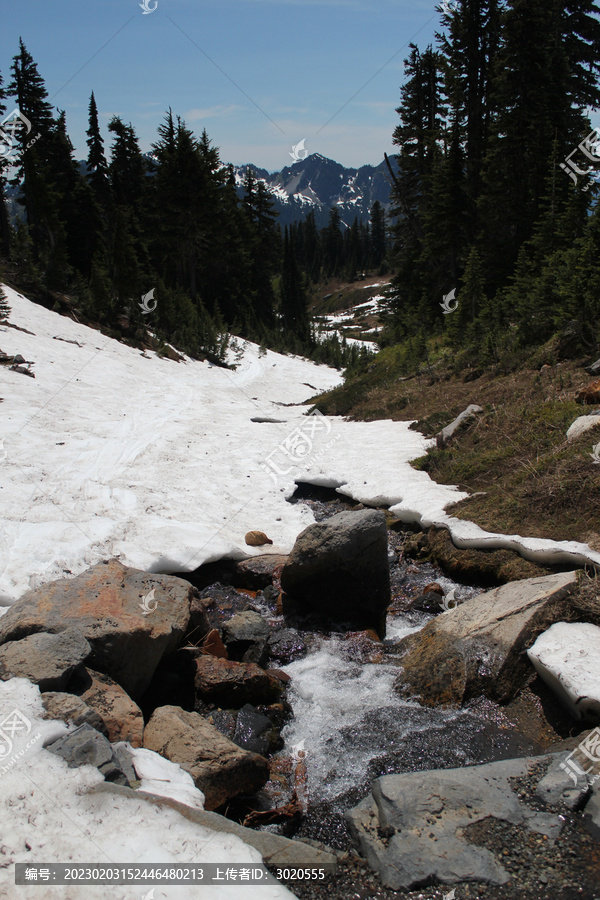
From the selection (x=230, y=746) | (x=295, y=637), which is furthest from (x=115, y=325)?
(x=230, y=746)

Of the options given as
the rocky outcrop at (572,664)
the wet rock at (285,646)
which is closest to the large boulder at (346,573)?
the wet rock at (285,646)

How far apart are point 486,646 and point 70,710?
341cm

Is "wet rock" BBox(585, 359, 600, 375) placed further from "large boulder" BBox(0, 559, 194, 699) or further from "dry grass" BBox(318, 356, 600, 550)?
"large boulder" BBox(0, 559, 194, 699)

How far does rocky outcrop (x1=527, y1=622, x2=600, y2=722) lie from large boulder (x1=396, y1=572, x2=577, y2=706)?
0.16 m

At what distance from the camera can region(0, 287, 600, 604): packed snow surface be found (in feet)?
21.8

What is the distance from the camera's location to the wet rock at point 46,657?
3.71 m

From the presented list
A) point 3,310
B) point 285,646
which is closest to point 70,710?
point 285,646
